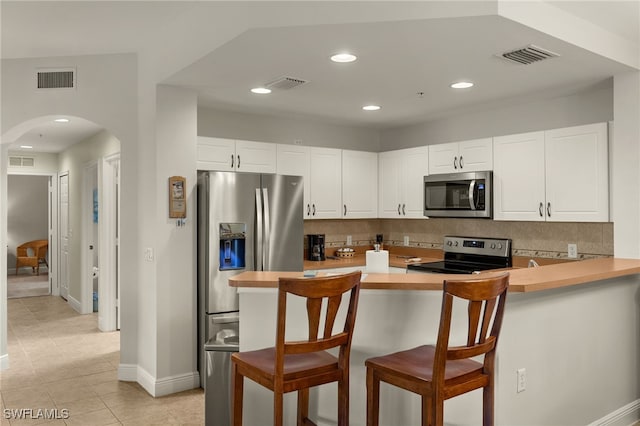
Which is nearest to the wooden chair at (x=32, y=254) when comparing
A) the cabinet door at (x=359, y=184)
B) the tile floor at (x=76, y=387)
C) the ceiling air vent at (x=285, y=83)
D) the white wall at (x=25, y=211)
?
the white wall at (x=25, y=211)

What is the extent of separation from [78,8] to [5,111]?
59.2 inches

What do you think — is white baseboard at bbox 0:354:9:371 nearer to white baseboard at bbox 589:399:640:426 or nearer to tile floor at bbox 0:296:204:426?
tile floor at bbox 0:296:204:426

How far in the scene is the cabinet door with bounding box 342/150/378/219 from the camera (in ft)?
18.2

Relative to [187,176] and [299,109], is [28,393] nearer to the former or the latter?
[187,176]

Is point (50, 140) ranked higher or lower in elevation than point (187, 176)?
higher

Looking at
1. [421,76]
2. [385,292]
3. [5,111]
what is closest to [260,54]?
[421,76]

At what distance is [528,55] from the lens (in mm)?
3090

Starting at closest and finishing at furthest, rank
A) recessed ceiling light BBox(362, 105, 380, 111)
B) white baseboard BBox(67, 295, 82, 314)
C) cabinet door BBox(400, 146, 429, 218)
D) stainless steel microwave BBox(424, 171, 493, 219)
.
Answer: stainless steel microwave BBox(424, 171, 493, 219)
recessed ceiling light BBox(362, 105, 380, 111)
cabinet door BBox(400, 146, 429, 218)
white baseboard BBox(67, 295, 82, 314)

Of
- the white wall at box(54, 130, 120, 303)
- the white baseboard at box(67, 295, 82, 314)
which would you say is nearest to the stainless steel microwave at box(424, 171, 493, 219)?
the white wall at box(54, 130, 120, 303)

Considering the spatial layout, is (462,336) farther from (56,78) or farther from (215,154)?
(56,78)

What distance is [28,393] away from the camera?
3.91 metres

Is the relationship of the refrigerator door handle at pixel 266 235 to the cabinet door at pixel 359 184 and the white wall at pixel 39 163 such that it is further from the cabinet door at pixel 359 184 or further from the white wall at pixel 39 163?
the white wall at pixel 39 163

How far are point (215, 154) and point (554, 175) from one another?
299cm

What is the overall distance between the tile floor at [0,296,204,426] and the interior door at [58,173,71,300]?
196cm
